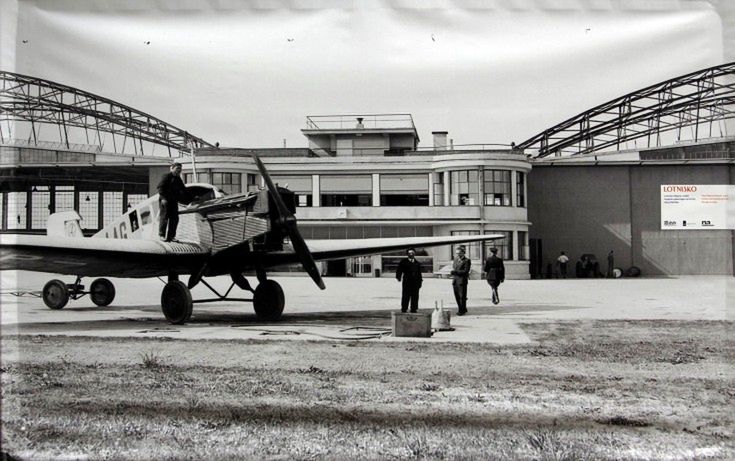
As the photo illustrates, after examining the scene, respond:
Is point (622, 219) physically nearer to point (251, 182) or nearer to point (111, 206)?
point (251, 182)

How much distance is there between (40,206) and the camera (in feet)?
30.6

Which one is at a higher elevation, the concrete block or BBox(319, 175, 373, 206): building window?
BBox(319, 175, 373, 206): building window

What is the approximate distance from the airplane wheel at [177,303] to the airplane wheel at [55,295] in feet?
13.0

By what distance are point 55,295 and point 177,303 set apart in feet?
15.2

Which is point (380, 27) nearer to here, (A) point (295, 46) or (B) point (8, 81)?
(A) point (295, 46)

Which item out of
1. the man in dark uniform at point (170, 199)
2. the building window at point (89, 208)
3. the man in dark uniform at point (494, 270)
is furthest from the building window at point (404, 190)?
the building window at point (89, 208)

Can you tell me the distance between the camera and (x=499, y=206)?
27188 millimetres

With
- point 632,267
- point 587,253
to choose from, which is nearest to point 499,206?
point 587,253

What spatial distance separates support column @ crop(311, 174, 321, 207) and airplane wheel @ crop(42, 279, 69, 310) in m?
6.92

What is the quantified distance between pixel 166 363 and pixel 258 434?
262cm

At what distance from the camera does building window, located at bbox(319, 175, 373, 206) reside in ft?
40.5

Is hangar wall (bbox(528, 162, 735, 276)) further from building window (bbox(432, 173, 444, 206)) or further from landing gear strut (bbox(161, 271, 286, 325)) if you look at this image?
landing gear strut (bbox(161, 271, 286, 325))

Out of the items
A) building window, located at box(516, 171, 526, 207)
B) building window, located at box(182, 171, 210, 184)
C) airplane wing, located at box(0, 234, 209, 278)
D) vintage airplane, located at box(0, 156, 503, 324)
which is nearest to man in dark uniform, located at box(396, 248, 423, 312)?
vintage airplane, located at box(0, 156, 503, 324)

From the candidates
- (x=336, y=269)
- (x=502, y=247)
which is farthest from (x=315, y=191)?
(x=336, y=269)
